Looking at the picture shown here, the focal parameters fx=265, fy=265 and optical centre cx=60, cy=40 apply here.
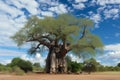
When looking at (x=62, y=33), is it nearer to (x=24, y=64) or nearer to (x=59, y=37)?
(x=59, y=37)

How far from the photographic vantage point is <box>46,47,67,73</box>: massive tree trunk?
41250 mm

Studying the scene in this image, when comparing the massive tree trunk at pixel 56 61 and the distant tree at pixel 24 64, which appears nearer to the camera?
the massive tree trunk at pixel 56 61

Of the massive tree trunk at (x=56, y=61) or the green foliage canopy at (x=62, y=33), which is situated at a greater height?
the green foliage canopy at (x=62, y=33)

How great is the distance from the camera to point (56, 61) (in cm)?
4231

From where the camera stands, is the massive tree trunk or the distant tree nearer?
the massive tree trunk

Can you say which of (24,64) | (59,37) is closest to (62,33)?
(59,37)

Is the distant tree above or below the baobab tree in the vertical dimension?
below

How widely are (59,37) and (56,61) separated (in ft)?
13.8

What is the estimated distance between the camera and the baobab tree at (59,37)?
3978cm

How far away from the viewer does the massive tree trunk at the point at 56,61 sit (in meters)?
41.2

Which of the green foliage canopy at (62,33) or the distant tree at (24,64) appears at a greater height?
the green foliage canopy at (62,33)

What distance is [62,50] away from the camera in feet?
137

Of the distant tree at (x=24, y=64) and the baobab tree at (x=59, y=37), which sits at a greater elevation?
the baobab tree at (x=59, y=37)

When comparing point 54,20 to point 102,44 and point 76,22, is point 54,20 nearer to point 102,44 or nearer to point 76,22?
point 76,22
